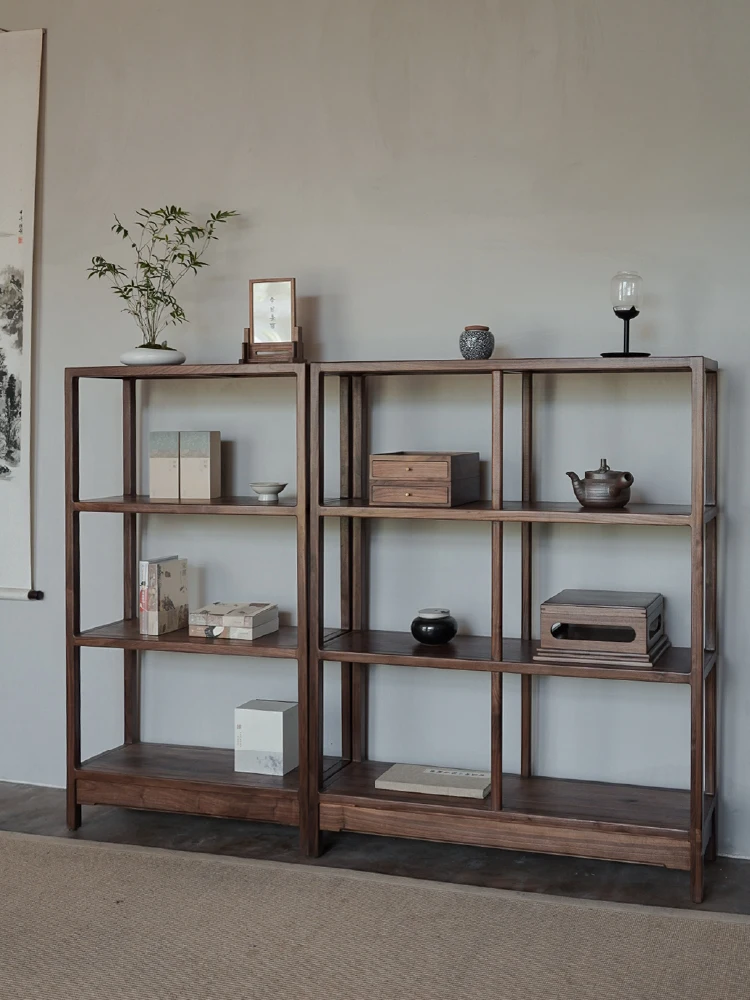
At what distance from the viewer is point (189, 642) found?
3.57 m

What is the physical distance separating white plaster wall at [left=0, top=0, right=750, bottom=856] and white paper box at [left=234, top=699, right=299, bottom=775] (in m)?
0.24

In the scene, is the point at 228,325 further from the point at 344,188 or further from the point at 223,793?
the point at 223,793

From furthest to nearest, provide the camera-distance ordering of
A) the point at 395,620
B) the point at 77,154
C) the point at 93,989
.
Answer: the point at 77,154, the point at 395,620, the point at 93,989

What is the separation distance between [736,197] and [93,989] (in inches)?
111

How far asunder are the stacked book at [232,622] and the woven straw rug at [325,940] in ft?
2.37

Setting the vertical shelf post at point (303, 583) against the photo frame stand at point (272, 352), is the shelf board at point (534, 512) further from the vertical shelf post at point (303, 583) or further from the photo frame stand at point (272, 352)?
the photo frame stand at point (272, 352)

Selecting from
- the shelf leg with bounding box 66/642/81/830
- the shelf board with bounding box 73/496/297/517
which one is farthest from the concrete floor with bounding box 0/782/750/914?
the shelf board with bounding box 73/496/297/517

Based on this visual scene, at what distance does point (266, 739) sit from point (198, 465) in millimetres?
946

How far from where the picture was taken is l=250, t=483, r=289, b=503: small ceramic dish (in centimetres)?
355

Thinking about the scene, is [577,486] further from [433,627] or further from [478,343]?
[433,627]

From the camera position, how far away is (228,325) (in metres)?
3.92

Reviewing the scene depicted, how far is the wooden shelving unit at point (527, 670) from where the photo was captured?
3053 mm

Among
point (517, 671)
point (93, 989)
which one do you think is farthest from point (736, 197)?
point (93, 989)

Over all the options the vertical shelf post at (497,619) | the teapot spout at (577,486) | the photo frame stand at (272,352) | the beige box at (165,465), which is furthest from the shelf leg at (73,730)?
the teapot spout at (577,486)
